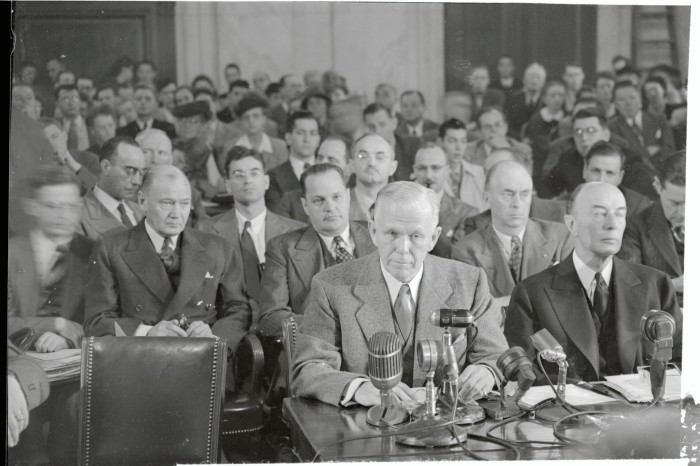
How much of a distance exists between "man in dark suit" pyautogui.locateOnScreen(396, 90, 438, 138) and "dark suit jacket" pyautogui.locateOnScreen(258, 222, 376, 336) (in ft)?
1.66

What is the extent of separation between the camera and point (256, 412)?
13.4ft

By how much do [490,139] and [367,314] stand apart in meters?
1.32

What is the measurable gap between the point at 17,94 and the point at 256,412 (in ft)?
5.88

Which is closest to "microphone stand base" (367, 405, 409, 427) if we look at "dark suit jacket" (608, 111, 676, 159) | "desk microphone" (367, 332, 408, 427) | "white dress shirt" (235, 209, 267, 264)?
"desk microphone" (367, 332, 408, 427)

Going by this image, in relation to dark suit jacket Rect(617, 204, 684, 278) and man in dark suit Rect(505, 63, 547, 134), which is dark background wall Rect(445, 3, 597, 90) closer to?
man in dark suit Rect(505, 63, 547, 134)

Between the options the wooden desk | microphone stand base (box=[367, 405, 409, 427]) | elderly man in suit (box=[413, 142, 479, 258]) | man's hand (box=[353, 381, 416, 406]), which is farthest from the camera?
elderly man in suit (box=[413, 142, 479, 258])

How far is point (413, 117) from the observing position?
420 centimetres

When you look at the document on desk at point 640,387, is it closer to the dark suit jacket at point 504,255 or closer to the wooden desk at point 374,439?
the wooden desk at point 374,439

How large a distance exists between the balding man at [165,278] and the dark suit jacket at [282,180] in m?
0.35

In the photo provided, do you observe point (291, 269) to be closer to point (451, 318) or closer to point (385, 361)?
point (451, 318)

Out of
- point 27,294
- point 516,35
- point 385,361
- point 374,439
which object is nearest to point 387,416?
point 374,439

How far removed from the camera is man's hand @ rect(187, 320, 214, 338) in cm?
406

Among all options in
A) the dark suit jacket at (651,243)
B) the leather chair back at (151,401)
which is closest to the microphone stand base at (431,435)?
the leather chair back at (151,401)

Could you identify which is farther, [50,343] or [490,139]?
[490,139]
